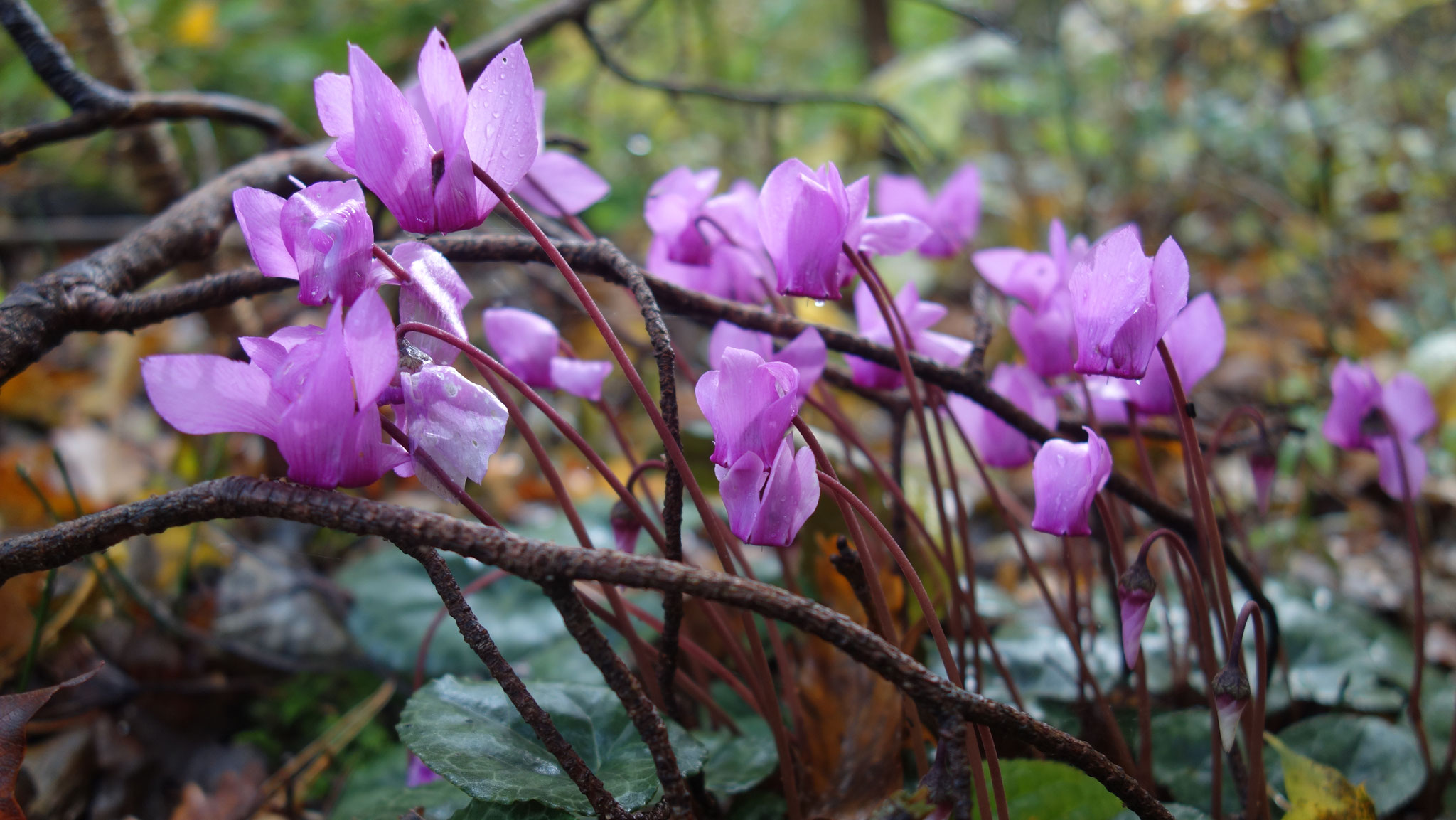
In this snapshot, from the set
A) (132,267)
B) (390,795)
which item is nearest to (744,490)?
(390,795)

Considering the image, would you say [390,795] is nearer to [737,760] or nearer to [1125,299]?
[737,760]

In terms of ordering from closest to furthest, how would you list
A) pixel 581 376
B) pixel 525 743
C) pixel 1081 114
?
pixel 525 743 → pixel 581 376 → pixel 1081 114

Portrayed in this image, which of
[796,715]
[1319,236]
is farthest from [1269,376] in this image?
[796,715]

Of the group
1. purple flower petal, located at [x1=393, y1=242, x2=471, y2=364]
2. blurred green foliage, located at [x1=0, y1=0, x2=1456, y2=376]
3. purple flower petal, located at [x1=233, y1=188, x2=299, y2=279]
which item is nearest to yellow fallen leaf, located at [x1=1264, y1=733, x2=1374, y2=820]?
purple flower petal, located at [x1=393, y1=242, x2=471, y2=364]

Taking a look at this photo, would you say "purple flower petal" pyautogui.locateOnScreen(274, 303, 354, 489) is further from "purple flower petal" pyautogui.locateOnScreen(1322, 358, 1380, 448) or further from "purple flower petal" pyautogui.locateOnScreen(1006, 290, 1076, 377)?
"purple flower petal" pyautogui.locateOnScreen(1322, 358, 1380, 448)

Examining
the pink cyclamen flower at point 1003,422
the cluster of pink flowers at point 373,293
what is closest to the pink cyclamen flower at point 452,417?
the cluster of pink flowers at point 373,293

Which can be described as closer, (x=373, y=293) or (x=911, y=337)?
(x=373, y=293)
